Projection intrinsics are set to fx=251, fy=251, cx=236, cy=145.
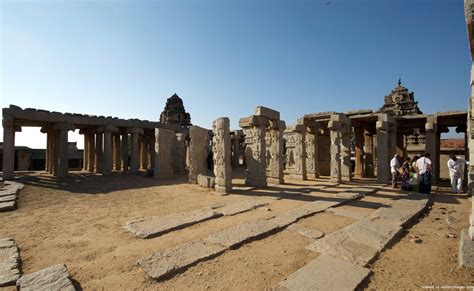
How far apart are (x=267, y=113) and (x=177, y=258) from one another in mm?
8199

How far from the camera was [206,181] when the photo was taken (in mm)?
10367

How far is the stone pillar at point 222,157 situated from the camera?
9.13 meters

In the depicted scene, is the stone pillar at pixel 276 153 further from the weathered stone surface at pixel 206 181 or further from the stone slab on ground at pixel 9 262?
the stone slab on ground at pixel 9 262

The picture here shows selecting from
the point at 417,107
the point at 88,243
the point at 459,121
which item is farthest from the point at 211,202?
the point at 417,107

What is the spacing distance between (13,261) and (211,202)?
4649 millimetres

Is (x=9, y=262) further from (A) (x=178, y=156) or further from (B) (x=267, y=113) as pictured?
Result: (A) (x=178, y=156)

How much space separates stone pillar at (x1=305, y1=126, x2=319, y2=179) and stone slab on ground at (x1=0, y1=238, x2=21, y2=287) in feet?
41.7

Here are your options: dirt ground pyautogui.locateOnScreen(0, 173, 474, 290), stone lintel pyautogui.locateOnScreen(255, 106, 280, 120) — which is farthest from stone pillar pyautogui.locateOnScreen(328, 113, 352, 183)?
dirt ground pyautogui.locateOnScreen(0, 173, 474, 290)

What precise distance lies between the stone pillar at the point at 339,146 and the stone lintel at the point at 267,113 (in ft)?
8.13

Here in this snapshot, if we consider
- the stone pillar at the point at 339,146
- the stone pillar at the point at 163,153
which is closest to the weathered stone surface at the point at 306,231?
the stone pillar at the point at 339,146

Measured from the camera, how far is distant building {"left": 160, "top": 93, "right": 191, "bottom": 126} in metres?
26.8

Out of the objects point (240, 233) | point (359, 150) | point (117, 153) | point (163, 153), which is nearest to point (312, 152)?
point (359, 150)

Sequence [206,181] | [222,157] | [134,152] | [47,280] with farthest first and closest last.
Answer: [134,152] → [206,181] → [222,157] → [47,280]

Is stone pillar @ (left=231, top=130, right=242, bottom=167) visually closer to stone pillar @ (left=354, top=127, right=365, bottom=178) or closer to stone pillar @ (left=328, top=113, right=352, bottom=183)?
stone pillar @ (left=354, top=127, right=365, bottom=178)
